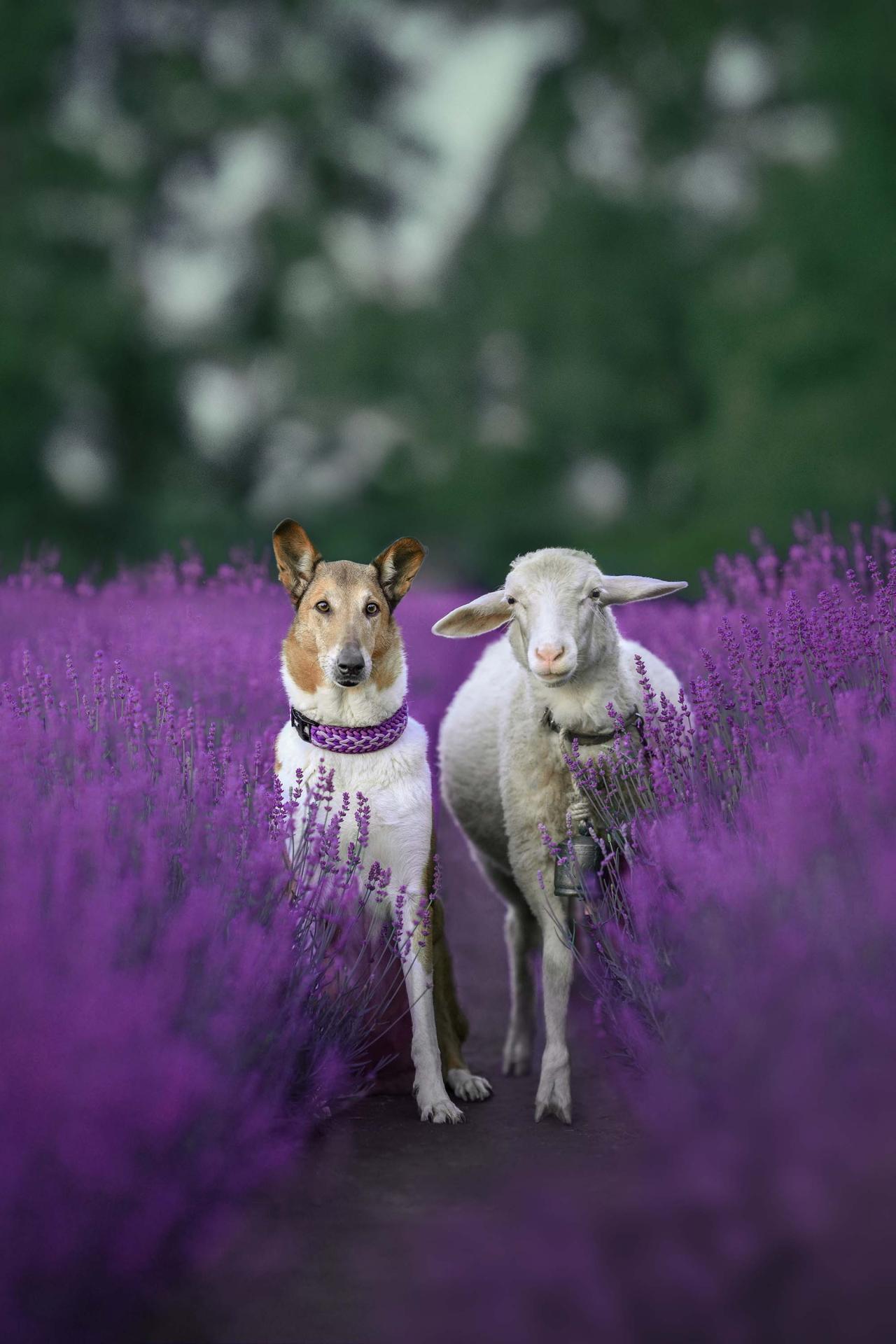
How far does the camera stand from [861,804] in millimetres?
2828

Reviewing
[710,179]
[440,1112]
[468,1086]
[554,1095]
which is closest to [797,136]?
[710,179]

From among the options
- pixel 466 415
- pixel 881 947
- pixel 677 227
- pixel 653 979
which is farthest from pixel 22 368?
pixel 881 947

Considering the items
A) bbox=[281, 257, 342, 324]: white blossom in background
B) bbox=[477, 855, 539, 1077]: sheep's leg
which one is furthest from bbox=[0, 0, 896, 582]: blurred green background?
bbox=[477, 855, 539, 1077]: sheep's leg

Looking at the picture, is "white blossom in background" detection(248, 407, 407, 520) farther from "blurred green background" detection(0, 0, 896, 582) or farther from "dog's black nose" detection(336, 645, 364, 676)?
"dog's black nose" detection(336, 645, 364, 676)

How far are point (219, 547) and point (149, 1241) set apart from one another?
13.3 m

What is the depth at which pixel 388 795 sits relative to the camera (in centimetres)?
411

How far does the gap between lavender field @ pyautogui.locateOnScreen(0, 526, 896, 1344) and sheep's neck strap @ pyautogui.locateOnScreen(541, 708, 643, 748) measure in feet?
0.29

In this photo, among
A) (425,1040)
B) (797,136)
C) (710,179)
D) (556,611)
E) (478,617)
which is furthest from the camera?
(710,179)

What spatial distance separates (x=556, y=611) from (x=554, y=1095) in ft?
4.65

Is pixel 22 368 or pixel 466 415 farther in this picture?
pixel 466 415

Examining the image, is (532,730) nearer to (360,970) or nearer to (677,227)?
(360,970)

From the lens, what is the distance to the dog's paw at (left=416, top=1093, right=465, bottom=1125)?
13.2 feet

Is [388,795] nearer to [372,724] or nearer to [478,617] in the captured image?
[372,724]

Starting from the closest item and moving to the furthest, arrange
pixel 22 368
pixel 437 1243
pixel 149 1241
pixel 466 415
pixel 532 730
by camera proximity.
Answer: pixel 437 1243, pixel 149 1241, pixel 532 730, pixel 22 368, pixel 466 415
